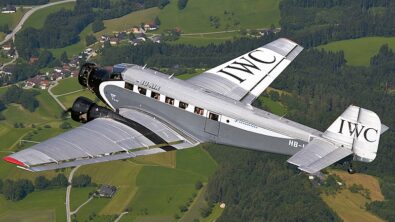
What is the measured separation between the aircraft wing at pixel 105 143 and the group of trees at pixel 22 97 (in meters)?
112

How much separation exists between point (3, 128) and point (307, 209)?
76.5 m

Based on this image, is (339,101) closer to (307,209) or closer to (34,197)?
(307,209)

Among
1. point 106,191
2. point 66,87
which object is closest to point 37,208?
point 106,191

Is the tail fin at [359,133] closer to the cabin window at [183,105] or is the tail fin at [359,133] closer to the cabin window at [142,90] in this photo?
the cabin window at [183,105]

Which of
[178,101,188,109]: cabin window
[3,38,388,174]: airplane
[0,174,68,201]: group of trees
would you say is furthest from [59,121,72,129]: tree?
[178,101,188,109]: cabin window

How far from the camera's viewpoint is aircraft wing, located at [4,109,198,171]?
61062 millimetres

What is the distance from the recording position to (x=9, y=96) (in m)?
186

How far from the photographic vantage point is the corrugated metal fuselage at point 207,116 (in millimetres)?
66938

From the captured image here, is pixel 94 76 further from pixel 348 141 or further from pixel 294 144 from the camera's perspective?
pixel 348 141

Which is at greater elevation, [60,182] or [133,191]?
[133,191]

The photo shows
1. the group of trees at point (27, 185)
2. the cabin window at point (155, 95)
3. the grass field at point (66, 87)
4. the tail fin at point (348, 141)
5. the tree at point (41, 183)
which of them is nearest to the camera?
the tail fin at point (348, 141)

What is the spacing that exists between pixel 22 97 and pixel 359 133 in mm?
132653

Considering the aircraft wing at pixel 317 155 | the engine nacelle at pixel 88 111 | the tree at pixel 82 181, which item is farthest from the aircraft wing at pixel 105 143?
the tree at pixel 82 181

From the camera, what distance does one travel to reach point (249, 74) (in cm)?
7981
